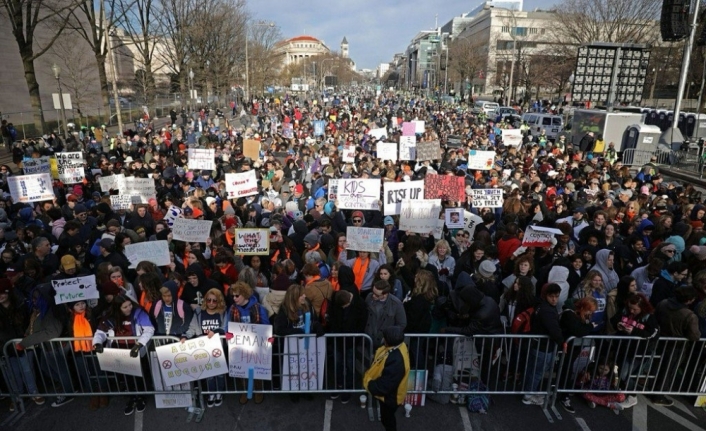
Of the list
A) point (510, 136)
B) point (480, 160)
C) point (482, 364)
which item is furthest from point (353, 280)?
point (510, 136)

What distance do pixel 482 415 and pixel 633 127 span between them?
2205 cm

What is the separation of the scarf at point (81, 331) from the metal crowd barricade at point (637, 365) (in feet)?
18.0

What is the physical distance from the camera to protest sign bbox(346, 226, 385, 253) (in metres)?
6.85

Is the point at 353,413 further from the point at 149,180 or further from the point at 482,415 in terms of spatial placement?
the point at 149,180

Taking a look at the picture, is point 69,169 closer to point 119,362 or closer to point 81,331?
point 81,331

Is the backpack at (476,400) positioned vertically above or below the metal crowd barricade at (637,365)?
below

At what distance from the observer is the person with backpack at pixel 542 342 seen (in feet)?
16.8

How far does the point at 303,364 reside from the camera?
5508 millimetres

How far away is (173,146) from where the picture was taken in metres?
18.8

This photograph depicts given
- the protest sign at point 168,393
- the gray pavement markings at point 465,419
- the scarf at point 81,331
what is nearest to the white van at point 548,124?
the gray pavement markings at point 465,419

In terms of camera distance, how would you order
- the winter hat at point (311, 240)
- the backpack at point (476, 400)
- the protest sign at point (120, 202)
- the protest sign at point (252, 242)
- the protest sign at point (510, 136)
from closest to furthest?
1. the backpack at point (476, 400)
2. the protest sign at point (252, 242)
3. the winter hat at point (311, 240)
4. the protest sign at point (120, 202)
5. the protest sign at point (510, 136)

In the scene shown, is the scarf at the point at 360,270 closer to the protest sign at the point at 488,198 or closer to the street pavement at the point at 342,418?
the street pavement at the point at 342,418

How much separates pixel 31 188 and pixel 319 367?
7.93 meters

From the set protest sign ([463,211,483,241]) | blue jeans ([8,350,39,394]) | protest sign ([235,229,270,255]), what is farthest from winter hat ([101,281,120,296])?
protest sign ([463,211,483,241])
